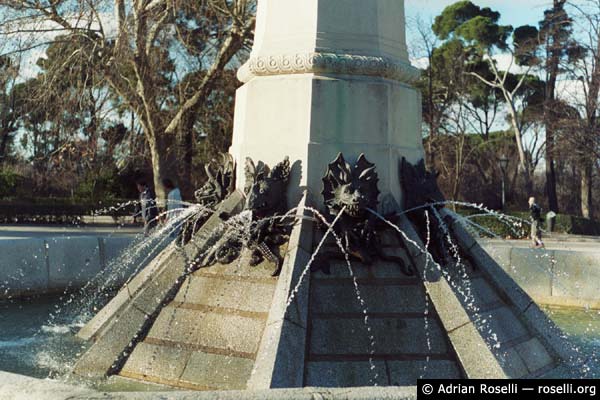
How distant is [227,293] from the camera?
5.93 metres

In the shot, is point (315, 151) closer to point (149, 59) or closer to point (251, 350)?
point (251, 350)

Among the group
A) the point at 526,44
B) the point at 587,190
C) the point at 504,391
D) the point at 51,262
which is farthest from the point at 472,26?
the point at 504,391

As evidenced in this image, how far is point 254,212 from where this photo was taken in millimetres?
6207

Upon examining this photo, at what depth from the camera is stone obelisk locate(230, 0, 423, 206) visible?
634 cm

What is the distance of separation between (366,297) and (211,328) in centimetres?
123

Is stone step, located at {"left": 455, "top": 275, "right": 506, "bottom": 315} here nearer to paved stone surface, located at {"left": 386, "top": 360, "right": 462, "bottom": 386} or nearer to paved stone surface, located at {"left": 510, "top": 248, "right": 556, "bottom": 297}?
paved stone surface, located at {"left": 386, "top": 360, "right": 462, "bottom": 386}

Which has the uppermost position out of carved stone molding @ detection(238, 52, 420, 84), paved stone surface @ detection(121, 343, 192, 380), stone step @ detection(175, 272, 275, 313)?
carved stone molding @ detection(238, 52, 420, 84)

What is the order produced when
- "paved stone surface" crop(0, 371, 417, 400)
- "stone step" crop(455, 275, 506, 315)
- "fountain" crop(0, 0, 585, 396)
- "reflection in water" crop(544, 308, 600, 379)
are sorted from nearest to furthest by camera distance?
"paved stone surface" crop(0, 371, 417, 400) < "fountain" crop(0, 0, 585, 396) < "stone step" crop(455, 275, 506, 315) < "reflection in water" crop(544, 308, 600, 379)

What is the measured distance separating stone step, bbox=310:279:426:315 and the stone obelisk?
2.84 feet

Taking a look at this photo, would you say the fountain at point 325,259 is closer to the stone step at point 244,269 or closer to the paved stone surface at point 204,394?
the stone step at point 244,269

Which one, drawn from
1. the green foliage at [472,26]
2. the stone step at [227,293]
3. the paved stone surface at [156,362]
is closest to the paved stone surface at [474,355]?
the stone step at [227,293]

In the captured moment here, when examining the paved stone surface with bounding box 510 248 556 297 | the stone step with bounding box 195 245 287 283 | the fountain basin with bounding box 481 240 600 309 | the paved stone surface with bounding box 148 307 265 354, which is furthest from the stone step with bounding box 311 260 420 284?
the paved stone surface with bounding box 510 248 556 297

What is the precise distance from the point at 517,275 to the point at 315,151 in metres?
6.32

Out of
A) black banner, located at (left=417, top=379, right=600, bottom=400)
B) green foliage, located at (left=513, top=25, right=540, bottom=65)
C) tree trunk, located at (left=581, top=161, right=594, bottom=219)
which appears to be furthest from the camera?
green foliage, located at (left=513, top=25, right=540, bottom=65)
